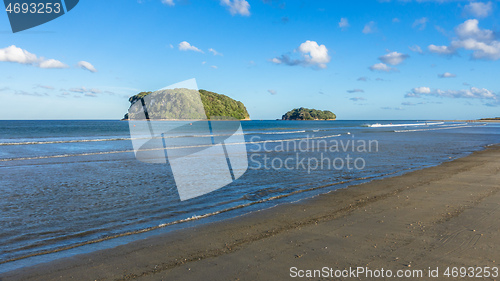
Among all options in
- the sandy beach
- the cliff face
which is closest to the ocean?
the sandy beach

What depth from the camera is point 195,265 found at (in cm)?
511

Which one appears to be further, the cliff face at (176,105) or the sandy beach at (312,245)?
the cliff face at (176,105)

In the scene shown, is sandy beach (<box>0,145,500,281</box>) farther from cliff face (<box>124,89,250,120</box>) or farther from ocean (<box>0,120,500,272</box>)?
cliff face (<box>124,89,250,120</box>)

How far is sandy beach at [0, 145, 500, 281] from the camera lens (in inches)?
192

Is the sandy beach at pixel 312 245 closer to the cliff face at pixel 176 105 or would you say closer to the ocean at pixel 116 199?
the ocean at pixel 116 199

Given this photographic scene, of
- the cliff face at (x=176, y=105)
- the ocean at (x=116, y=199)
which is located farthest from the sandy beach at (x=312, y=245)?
the cliff face at (x=176, y=105)

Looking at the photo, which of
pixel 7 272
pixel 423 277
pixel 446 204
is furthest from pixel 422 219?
pixel 7 272

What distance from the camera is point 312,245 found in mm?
5891

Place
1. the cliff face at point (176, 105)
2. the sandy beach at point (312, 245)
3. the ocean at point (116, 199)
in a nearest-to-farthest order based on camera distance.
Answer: the sandy beach at point (312, 245), the ocean at point (116, 199), the cliff face at point (176, 105)

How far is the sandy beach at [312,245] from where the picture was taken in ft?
16.0

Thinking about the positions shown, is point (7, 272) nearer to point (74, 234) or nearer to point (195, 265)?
point (74, 234)

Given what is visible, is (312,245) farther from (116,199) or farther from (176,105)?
(176,105)

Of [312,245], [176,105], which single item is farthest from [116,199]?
[176,105]

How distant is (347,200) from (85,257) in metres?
Answer: 7.41
